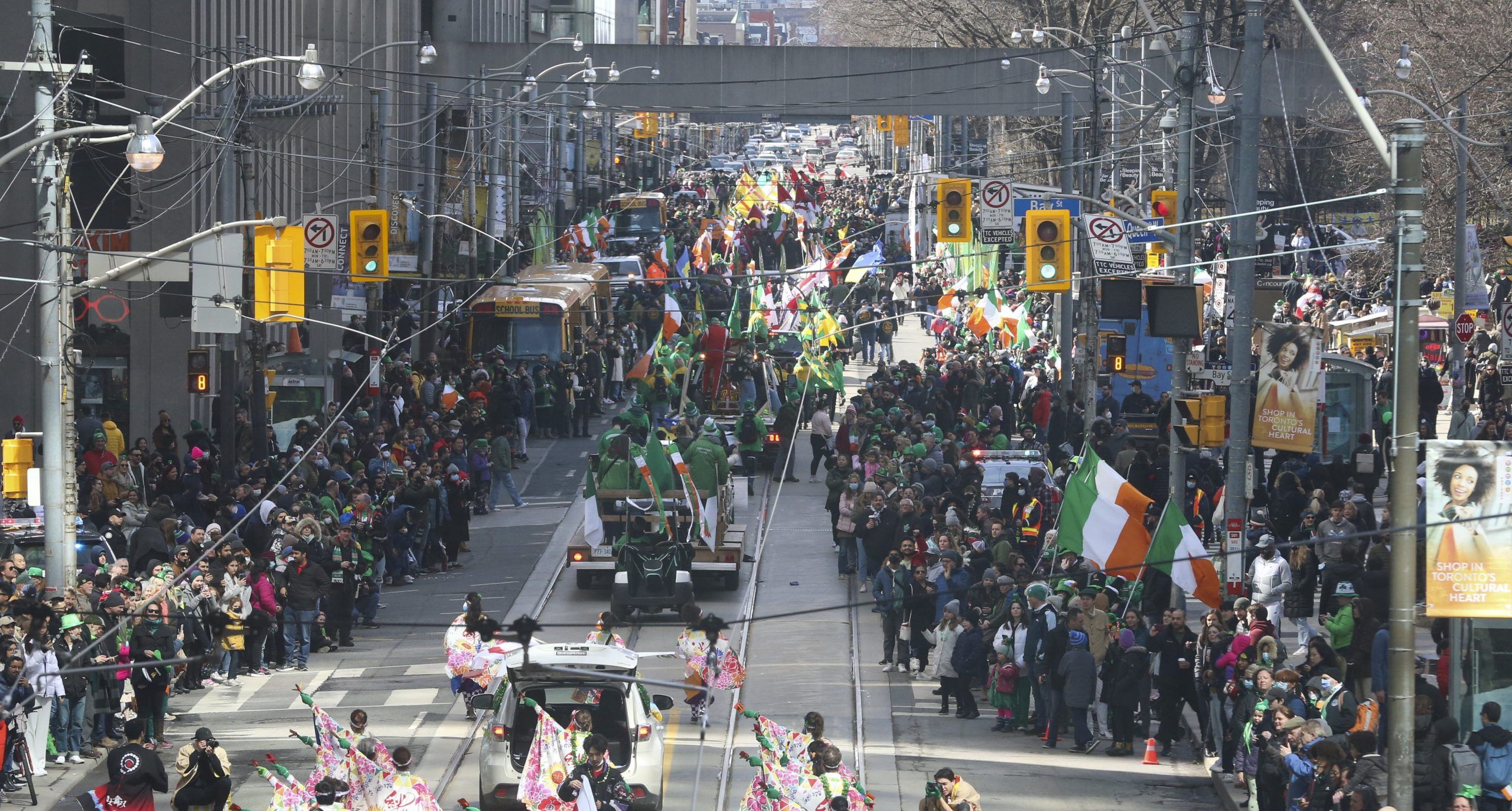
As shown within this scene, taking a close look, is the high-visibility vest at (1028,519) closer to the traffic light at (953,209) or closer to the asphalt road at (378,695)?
the traffic light at (953,209)

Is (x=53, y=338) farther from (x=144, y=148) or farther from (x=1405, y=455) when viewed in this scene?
(x=1405, y=455)

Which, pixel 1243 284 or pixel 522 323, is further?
pixel 522 323

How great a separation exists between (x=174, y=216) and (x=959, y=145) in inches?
2199

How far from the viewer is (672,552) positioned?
2369cm

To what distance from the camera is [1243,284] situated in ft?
70.3

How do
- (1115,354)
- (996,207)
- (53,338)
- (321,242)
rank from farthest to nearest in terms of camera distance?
(1115,354), (996,207), (321,242), (53,338)

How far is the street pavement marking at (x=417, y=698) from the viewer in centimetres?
2033

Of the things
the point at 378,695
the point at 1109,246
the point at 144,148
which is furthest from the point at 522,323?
the point at 144,148

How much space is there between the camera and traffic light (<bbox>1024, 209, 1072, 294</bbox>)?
2250 centimetres

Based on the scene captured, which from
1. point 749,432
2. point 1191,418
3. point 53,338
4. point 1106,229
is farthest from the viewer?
point 749,432

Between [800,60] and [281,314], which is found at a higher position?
[800,60]

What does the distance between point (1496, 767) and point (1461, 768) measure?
0.31m

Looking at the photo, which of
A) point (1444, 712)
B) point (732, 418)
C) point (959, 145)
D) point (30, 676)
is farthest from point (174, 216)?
point (959, 145)

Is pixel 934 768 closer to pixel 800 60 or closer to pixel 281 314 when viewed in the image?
pixel 281 314
